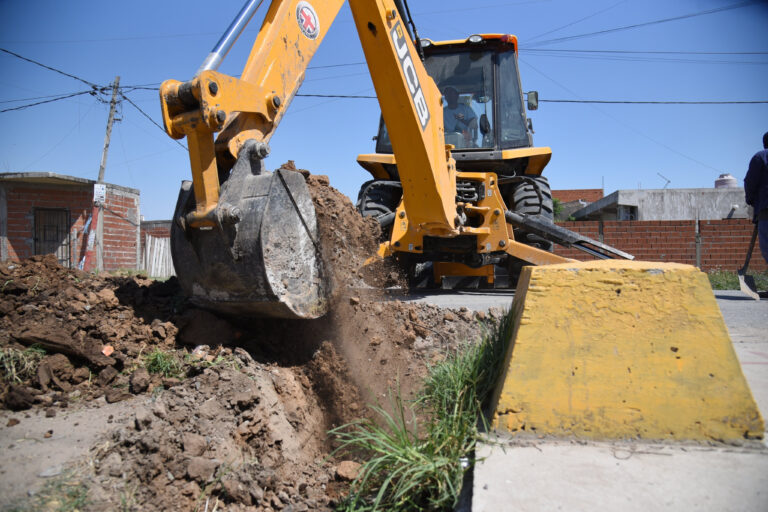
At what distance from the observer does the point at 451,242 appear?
20.2ft

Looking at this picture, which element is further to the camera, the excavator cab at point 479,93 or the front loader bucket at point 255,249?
the excavator cab at point 479,93

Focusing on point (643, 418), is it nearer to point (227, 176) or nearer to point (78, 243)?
point (227, 176)

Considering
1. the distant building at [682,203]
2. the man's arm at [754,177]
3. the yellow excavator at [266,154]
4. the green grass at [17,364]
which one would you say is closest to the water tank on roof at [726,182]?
the distant building at [682,203]

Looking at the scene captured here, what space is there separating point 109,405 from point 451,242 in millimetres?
4310

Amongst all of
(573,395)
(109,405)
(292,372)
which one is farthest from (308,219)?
(573,395)

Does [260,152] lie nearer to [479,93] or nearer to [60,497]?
[60,497]

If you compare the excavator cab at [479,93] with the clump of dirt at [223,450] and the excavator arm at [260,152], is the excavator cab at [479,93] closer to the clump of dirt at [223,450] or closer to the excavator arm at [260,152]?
the excavator arm at [260,152]

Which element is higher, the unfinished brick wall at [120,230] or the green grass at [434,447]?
the unfinished brick wall at [120,230]

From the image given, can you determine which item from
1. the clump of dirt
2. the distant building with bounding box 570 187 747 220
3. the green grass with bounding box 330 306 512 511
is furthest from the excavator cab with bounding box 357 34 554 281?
the distant building with bounding box 570 187 747 220

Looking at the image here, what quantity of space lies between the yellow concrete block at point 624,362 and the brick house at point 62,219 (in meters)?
15.8

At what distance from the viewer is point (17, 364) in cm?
273

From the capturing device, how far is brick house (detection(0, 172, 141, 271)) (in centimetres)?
1460

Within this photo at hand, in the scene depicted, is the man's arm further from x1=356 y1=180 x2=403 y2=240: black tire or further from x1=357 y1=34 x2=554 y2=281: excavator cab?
x1=356 y1=180 x2=403 y2=240: black tire

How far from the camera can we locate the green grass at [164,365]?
2.88m
